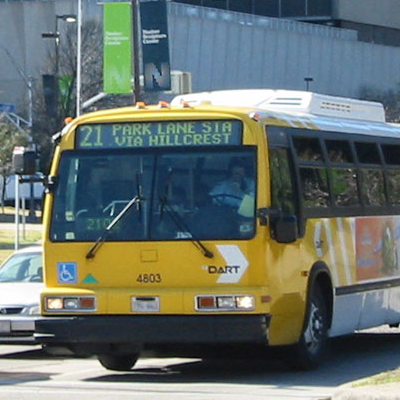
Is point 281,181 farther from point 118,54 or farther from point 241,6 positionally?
point 241,6

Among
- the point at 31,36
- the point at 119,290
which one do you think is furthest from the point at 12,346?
the point at 31,36

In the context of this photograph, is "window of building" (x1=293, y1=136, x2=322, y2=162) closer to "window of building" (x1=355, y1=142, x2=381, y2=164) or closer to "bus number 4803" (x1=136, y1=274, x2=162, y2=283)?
"window of building" (x1=355, y1=142, x2=381, y2=164)

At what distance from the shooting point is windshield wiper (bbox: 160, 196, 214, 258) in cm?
1315

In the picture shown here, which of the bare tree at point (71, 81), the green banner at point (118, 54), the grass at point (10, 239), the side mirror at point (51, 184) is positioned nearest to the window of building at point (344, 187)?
the side mirror at point (51, 184)

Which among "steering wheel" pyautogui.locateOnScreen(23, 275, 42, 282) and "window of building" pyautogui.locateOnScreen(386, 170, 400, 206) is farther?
"steering wheel" pyautogui.locateOnScreen(23, 275, 42, 282)

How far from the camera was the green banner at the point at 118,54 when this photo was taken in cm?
3428

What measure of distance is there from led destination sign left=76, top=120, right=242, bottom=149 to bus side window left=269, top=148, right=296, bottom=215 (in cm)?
46

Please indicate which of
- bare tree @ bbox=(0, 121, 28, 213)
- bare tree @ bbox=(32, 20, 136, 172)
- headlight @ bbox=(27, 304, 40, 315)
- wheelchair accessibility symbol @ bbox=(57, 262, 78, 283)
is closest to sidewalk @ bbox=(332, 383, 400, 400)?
wheelchair accessibility symbol @ bbox=(57, 262, 78, 283)

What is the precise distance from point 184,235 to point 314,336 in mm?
2009

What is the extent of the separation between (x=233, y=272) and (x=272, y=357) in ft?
9.22

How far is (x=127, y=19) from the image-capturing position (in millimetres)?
35000

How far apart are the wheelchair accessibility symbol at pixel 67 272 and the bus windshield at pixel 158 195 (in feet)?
0.87

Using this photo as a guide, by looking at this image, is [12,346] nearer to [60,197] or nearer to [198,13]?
[60,197]

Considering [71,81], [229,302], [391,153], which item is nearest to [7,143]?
[71,81]
